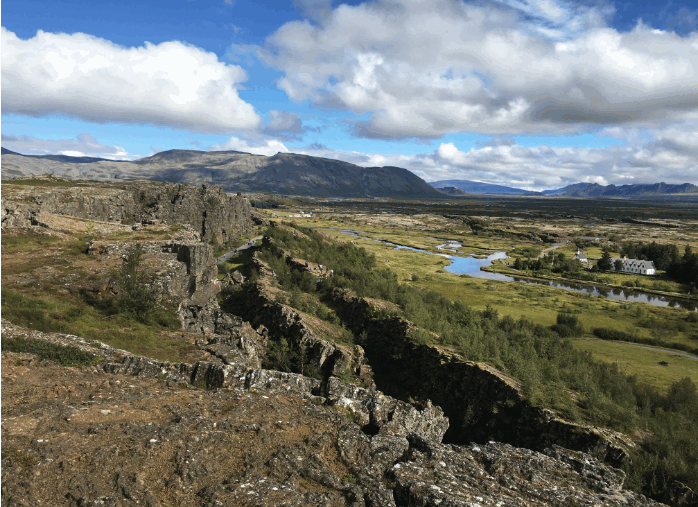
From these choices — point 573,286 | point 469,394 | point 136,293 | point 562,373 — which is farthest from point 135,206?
point 573,286

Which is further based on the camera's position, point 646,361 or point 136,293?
point 646,361

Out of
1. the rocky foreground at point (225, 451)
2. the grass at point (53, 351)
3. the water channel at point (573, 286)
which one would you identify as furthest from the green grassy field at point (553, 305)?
the grass at point (53, 351)

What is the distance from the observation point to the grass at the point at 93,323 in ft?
64.2

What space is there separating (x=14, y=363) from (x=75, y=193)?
57669mm

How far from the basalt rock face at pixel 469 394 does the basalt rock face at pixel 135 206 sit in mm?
Answer: 38619

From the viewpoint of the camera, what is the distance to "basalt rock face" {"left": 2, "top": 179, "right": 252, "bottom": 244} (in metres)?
46.9

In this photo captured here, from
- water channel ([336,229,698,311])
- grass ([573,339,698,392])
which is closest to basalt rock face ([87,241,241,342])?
grass ([573,339,698,392])

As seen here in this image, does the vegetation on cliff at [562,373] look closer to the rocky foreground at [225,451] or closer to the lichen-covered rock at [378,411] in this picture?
the rocky foreground at [225,451]

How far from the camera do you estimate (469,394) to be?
98.9ft

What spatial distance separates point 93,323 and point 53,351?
566 centimetres

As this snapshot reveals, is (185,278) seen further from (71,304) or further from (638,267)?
(638,267)

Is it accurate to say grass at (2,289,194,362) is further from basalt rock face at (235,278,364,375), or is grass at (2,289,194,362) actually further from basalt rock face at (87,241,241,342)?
basalt rock face at (235,278,364,375)

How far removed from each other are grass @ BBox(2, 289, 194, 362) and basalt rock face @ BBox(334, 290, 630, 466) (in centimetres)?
2081

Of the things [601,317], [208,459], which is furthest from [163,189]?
[601,317]
